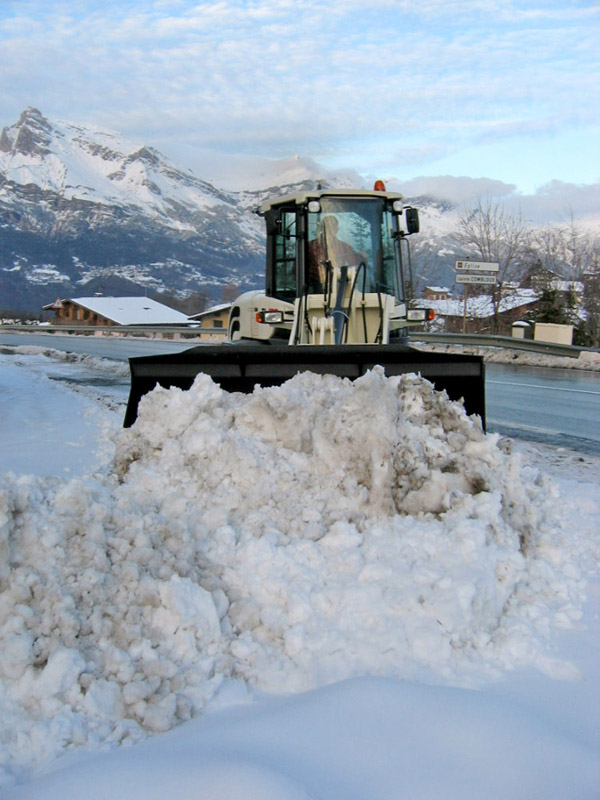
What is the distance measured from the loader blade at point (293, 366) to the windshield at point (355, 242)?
8.16ft

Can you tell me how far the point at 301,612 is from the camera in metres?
3.04

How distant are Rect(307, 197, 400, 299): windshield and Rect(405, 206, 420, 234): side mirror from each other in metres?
0.22

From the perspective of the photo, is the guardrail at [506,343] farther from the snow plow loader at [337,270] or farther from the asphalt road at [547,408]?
the snow plow loader at [337,270]

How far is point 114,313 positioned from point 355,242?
77.1 m

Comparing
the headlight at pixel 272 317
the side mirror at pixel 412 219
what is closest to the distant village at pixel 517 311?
the side mirror at pixel 412 219

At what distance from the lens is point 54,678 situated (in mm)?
2414

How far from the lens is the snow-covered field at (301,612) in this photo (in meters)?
2.26

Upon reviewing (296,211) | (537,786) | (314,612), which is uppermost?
(296,211)

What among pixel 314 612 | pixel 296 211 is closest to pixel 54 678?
pixel 314 612

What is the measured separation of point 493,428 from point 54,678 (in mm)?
7255

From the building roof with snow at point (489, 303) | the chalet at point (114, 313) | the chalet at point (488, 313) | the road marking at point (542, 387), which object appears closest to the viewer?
the road marking at point (542, 387)

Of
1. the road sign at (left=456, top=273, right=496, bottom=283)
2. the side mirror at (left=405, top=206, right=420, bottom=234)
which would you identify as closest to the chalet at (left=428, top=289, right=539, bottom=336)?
the road sign at (left=456, top=273, right=496, bottom=283)

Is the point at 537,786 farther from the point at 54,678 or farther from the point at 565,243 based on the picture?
the point at 565,243

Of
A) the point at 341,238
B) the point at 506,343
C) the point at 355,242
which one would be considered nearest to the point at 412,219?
the point at 355,242
